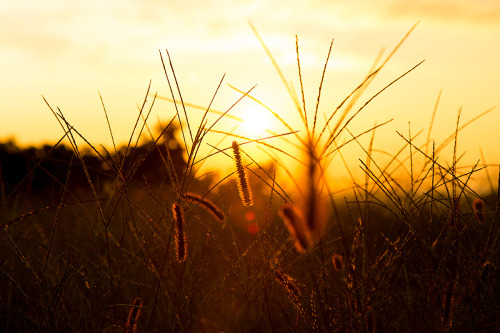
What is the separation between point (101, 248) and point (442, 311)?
9.17ft

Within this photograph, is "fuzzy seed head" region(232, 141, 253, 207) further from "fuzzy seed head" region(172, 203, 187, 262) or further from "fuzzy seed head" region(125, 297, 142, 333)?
"fuzzy seed head" region(125, 297, 142, 333)

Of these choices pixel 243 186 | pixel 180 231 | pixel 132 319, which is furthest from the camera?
pixel 243 186

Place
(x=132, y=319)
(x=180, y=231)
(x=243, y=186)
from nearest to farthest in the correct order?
(x=180, y=231) < (x=132, y=319) < (x=243, y=186)

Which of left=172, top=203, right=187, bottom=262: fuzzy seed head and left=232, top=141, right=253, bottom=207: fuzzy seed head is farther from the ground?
left=232, top=141, right=253, bottom=207: fuzzy seed head

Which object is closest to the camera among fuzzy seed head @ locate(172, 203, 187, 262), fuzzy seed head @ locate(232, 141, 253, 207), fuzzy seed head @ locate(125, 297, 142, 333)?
fuzzy seed head @ locate(172, 203, 187, 262)

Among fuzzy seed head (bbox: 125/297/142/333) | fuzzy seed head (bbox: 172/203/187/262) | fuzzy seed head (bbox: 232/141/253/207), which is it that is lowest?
fuzzy seed head (bbox: 125/297/142/333)

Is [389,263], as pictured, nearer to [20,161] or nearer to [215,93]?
[215,93]

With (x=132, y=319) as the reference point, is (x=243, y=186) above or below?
above

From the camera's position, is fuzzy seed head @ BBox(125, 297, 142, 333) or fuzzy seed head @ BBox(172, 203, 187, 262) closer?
fuzzy seed head @ BBox(172, 203, 187, 262)

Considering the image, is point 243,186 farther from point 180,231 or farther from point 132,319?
point 132,319

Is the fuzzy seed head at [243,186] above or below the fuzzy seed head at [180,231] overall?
above

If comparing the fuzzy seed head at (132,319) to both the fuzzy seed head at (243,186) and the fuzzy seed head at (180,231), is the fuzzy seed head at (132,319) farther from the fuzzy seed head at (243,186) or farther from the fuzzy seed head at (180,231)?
the fuzzy seed head at (243,186)

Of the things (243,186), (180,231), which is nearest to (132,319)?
(180,231)

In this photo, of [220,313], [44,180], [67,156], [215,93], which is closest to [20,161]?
[44,180]
